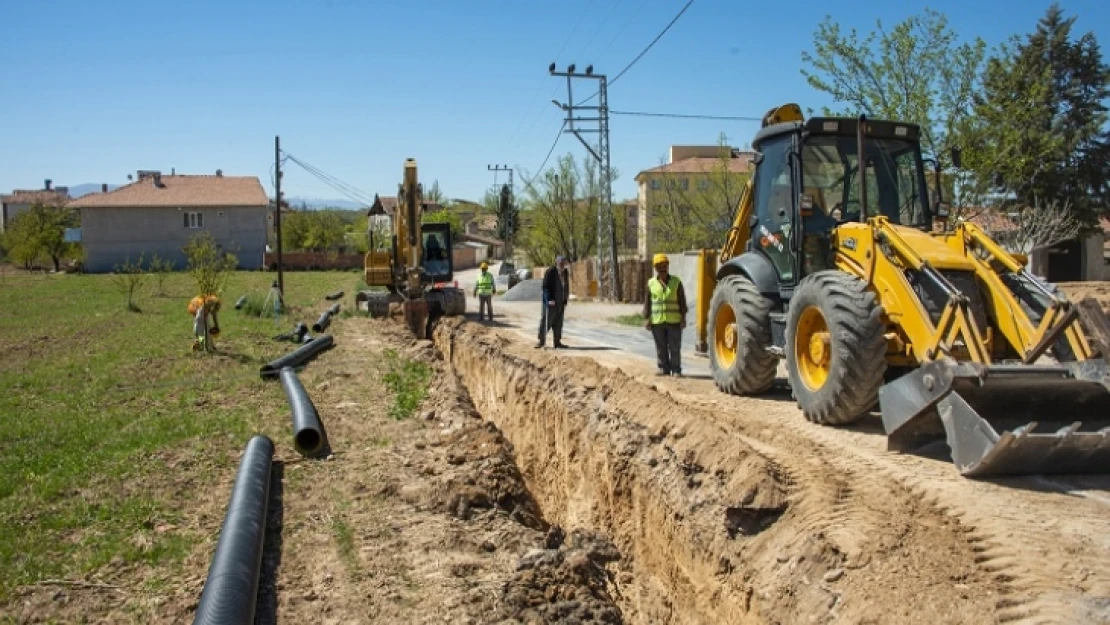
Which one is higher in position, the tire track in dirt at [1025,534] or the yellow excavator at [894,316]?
the yellow excavator at [894,316]

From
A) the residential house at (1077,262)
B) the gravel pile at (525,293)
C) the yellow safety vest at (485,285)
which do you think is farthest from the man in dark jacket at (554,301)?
the residential house at (1077,262)

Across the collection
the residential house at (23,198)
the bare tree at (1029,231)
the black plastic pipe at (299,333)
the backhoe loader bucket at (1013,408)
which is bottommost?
the black plastic pipe at (299,333)

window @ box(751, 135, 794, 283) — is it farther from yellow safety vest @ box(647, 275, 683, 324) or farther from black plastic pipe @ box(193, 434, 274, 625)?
black plastic pipe @ box(193, 434, 274, 625)

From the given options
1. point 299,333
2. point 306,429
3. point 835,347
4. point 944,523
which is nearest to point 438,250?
point 299,333

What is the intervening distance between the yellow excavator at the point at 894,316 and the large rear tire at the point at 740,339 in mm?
19

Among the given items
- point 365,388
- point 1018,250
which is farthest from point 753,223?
point 1018,250

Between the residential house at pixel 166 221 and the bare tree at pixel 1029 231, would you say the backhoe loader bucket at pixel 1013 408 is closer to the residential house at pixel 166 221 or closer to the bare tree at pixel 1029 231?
the bare tree at pixel 1029 231

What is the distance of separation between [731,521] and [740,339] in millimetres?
3219

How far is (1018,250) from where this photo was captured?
1909 centimetres

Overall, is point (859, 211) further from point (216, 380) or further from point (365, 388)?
point (216, 380)

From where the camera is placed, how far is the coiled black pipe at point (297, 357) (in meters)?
14.4

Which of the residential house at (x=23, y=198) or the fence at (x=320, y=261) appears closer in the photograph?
the fence at (x=320, y=261)

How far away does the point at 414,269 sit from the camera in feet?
72.6

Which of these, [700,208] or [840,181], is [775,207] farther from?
[700,208]
